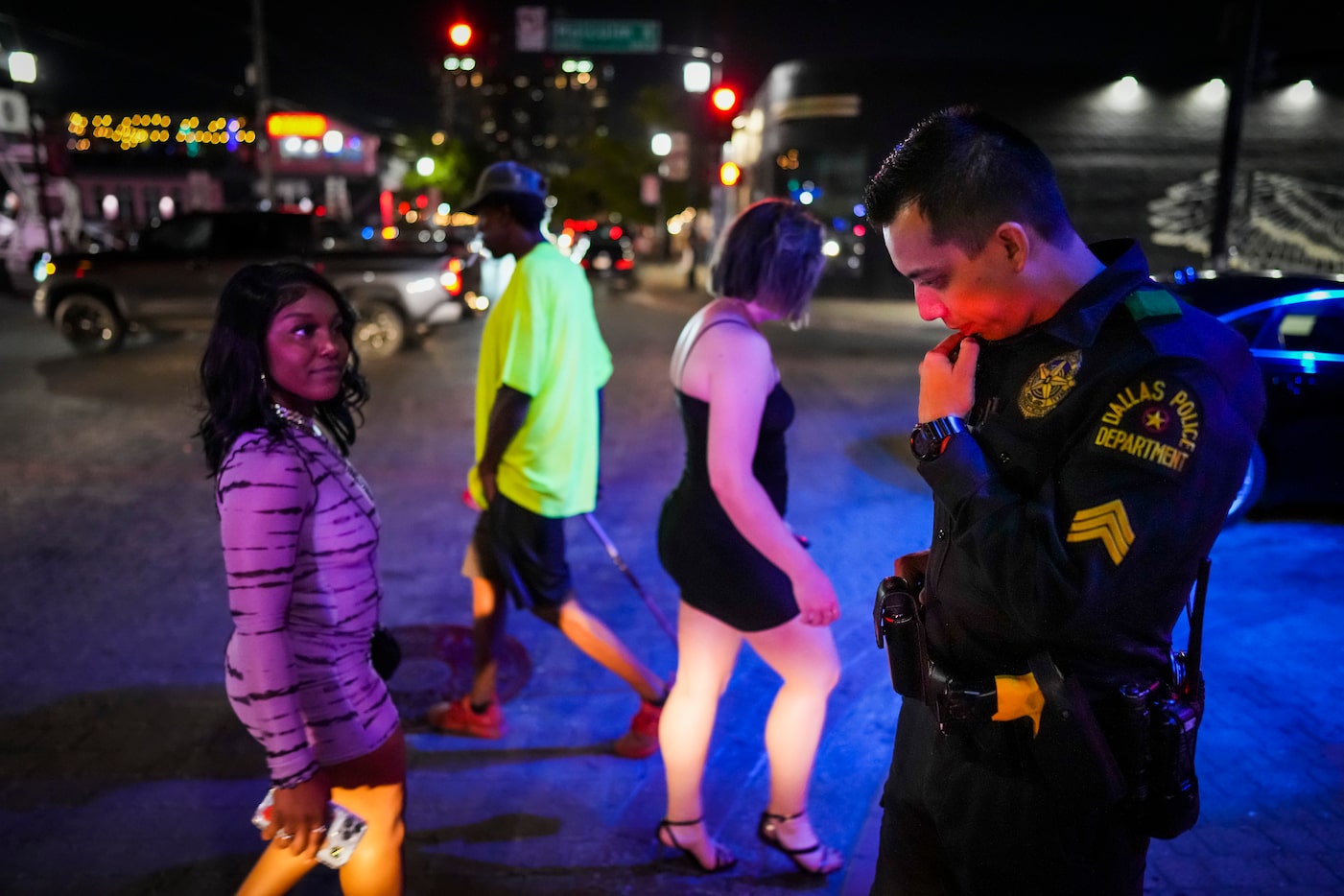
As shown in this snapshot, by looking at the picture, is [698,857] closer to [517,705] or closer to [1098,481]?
[517,705]

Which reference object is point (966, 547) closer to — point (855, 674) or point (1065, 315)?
point (1065, 315)

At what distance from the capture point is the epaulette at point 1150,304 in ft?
4.93

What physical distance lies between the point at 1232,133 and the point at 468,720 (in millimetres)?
12374

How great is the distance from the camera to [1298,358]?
6.43m

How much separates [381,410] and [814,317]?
12.6 m

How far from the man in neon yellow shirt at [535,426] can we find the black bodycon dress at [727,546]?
835 millimetres

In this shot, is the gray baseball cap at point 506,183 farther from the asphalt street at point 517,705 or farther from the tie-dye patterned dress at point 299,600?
the asphalt street at point 517,705

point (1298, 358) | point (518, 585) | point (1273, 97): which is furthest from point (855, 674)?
point (1273, 97)

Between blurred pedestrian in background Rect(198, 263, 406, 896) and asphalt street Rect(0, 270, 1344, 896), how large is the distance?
3.09ft

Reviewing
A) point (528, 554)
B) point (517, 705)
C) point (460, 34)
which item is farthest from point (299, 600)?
point (460, 34)

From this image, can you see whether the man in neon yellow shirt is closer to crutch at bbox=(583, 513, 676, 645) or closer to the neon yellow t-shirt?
the neon yellow t-shirt

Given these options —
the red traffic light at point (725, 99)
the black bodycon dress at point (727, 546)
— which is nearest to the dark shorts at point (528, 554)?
the black bodycon dress at point (727, 546)

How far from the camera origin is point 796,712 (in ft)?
9.82

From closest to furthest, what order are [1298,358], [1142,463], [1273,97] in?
[1142,463]
[1298,358]
[1273,97]
